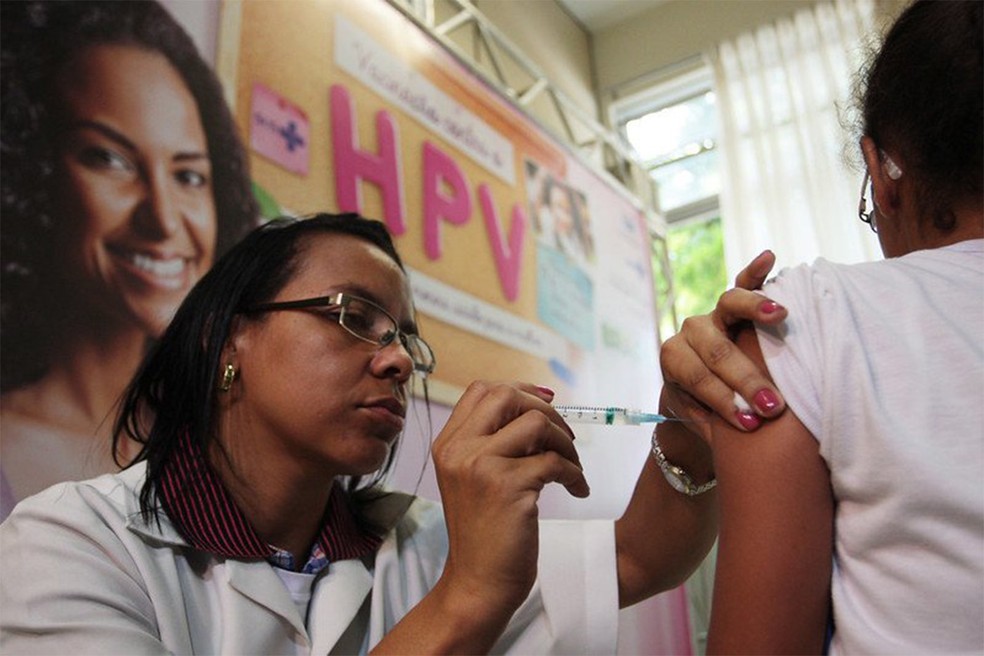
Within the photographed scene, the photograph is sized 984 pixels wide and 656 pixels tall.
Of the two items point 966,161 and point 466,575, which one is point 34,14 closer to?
point 466,575

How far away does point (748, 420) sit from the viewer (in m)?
0.61

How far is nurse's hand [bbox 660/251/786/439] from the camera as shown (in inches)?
23.8

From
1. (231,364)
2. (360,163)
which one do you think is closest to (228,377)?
(231,364)

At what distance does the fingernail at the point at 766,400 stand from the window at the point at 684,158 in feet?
10.7

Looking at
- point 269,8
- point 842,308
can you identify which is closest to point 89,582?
point 842,308

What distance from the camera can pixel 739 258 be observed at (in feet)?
11.5

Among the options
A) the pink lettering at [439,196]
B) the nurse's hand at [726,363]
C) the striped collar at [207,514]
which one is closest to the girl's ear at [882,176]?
the nurse's hand at [726,363]

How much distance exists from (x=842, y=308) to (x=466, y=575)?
41cm

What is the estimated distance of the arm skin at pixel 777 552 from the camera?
1.85ft

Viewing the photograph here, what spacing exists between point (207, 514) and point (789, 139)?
3.30 meters

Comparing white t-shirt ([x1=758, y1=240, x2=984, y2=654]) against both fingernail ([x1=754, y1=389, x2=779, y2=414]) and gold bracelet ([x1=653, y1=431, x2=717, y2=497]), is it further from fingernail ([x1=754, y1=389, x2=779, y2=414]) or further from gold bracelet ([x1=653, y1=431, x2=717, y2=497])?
gold bracelet ([x1=653, y1=431, x2=717, y2=497])

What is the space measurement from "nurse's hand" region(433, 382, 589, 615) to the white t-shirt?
250mm

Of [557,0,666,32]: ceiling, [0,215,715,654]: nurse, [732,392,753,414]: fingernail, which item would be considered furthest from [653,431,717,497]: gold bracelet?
[557,0,666,32]: ceiling

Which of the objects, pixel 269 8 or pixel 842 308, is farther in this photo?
pixel 269 8
